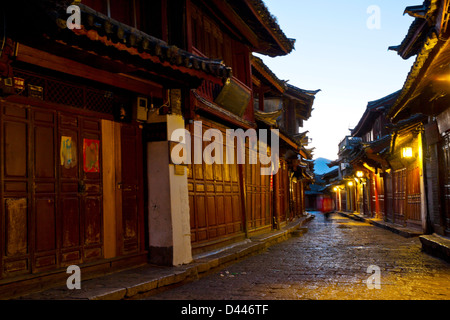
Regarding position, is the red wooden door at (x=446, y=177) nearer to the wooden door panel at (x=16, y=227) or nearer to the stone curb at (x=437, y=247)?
the stone curb at (x=437, y=247)

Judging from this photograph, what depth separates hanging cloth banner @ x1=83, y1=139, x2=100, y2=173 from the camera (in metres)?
7.04

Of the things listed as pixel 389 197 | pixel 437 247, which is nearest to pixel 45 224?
pixel 437 247

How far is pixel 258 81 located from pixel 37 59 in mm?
12914

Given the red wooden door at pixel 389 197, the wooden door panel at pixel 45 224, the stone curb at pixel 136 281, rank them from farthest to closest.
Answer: the red wooden door at pixel 389 197 < the wooden door panel at pixel 45 224 < the stone curb at pixel 136 281

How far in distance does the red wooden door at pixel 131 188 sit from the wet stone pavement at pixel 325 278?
138 centimetres

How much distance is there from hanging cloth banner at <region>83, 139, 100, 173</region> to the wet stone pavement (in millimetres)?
2342

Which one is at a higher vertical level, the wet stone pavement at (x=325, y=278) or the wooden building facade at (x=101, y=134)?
the wooden building facade at (x=101, y=134)

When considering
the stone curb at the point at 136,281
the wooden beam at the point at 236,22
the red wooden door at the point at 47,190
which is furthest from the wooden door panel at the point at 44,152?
the wooden beam at the point at 236,22

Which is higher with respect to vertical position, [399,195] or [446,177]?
[446,177]

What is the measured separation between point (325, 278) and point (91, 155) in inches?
186

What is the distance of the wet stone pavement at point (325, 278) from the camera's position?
6.43 meters

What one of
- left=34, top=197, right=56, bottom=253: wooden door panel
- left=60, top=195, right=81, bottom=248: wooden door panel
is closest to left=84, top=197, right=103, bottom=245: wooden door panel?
left=60, top=195, right=81, bottom=248: wooden door panel

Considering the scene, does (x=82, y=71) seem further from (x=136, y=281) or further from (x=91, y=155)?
(x=136, y=281)

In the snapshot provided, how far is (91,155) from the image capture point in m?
7.15
